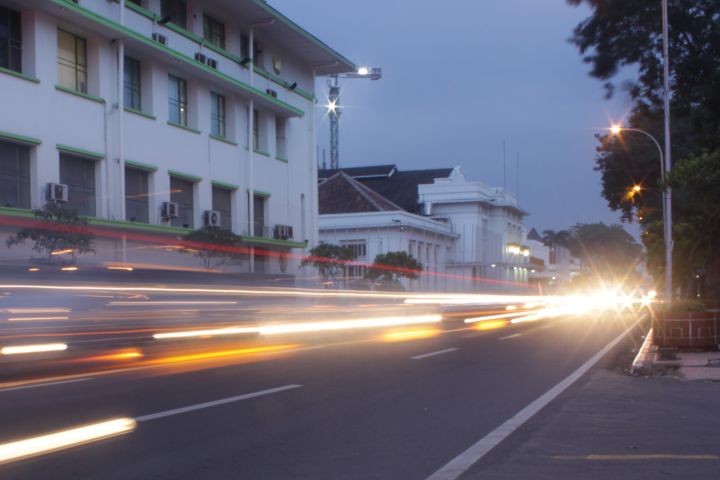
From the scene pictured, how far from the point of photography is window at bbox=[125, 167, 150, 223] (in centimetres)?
2780

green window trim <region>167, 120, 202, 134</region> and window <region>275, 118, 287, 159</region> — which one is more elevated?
window <region>275, 118, 287, 159</region>

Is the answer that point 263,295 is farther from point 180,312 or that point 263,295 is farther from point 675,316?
point 675,316

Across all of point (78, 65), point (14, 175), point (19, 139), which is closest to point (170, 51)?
point (78, 65)

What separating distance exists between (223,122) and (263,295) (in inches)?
701

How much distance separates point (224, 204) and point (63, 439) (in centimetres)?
2657

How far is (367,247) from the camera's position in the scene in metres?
52.3

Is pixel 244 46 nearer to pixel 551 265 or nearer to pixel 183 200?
pixel 183 200

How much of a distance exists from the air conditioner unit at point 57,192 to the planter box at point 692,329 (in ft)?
53.6

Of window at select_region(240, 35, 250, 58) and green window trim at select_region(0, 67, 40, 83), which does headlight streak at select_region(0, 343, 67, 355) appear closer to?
green window trim at select_region(0, 67, 40, 83)

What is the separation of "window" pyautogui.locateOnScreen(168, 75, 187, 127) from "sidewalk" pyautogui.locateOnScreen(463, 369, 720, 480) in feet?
73.8

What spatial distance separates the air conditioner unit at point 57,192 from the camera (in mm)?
23547

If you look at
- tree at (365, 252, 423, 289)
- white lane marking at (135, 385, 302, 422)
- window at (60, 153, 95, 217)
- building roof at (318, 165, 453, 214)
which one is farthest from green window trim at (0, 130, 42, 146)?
building roof at (318, 165, 453, 214)

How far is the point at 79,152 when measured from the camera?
83.5ft

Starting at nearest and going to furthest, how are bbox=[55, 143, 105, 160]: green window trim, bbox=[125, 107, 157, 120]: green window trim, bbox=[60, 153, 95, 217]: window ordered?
1. bbox=[55, 143, 105, 160]: green window trim
2. bbox=[60, 153, 95, 217]: window
3. bbox=[125, 107, 157, 120]: green window trim
